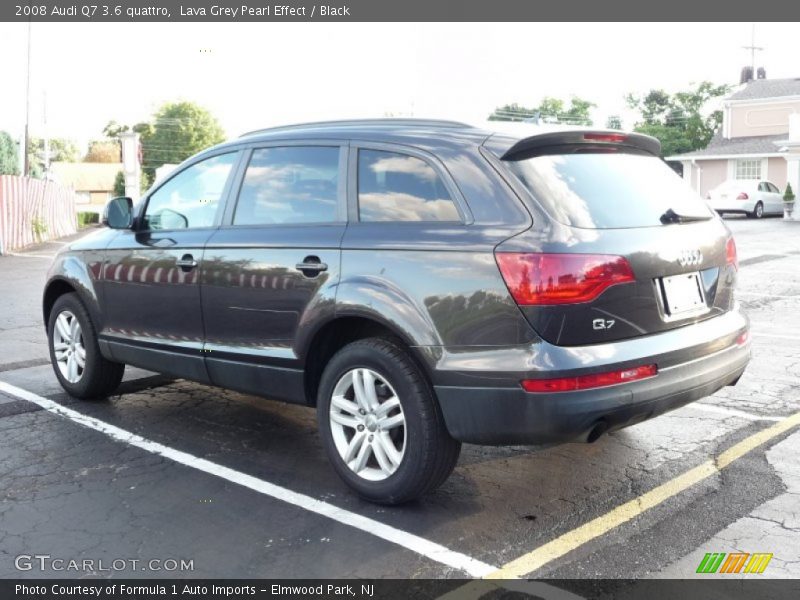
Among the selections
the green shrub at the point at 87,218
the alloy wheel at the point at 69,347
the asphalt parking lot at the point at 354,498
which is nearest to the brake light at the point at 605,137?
the asphalt parking lot at the point at 354,498

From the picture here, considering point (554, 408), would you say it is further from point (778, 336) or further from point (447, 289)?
point (778, 336)

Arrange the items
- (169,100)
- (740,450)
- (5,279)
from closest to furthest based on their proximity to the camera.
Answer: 1. (740,450)
2. (5,279)
3. (169,100)

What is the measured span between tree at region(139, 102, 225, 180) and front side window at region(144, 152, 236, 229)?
91.2 meters

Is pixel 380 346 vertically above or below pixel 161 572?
above

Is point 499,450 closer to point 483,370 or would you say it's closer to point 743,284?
point 483,370

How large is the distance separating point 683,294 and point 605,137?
88 cm

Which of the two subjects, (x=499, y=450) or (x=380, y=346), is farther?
(x=499, y=450)

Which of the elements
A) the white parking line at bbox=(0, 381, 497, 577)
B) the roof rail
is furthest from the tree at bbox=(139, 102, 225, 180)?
the roof rail

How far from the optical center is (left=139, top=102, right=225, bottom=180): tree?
95.1m

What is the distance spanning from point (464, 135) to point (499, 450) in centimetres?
191

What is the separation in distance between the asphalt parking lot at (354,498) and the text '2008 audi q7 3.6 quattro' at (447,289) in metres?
0.37

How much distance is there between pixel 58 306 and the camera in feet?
21.2

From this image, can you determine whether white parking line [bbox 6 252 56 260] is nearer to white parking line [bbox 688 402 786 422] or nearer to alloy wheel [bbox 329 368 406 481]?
white parking line [bbox 688 402 786 422]

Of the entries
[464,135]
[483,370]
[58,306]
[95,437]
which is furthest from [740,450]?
[58,306]
